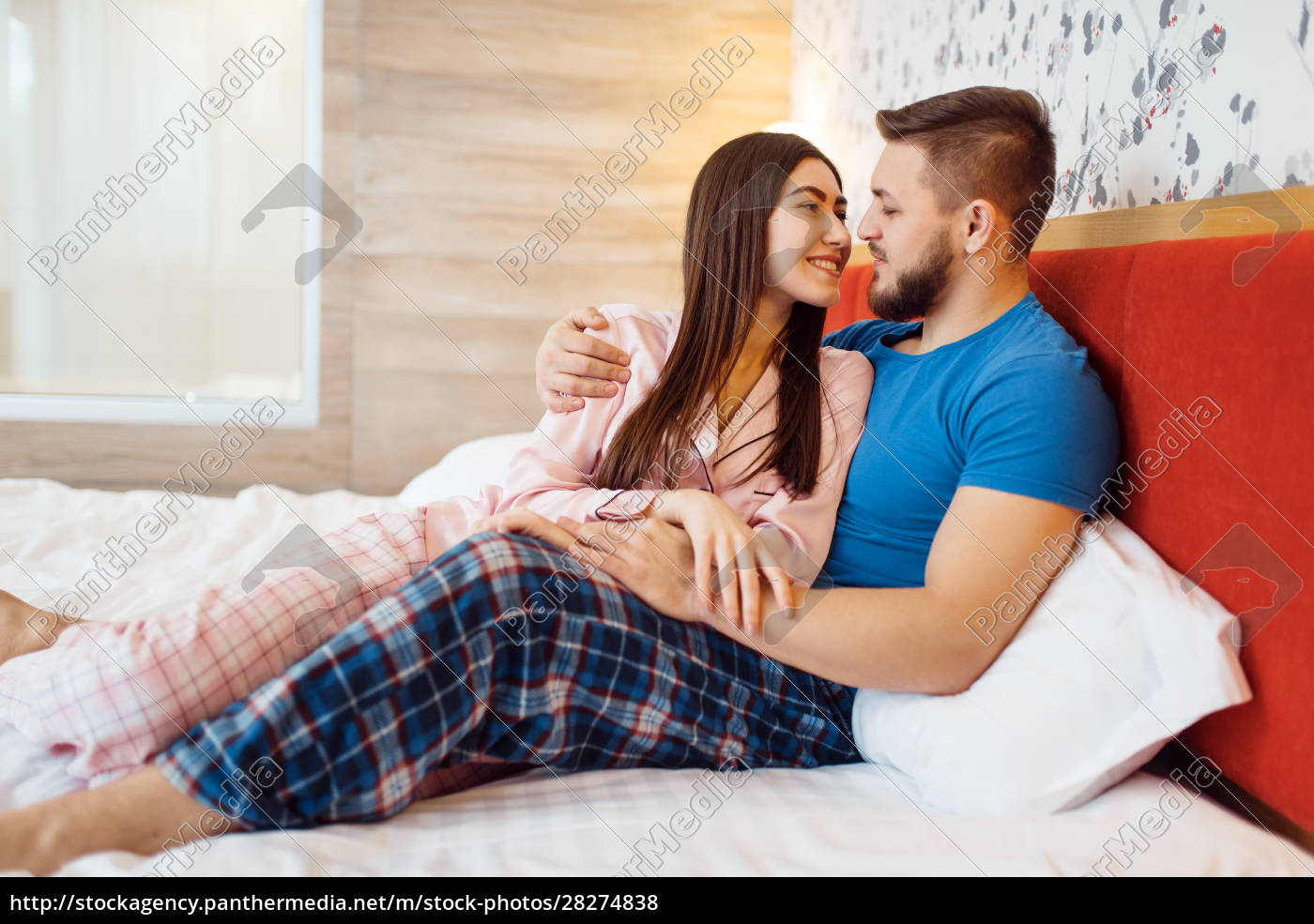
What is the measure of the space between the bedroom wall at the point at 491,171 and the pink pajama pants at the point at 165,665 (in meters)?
1.95

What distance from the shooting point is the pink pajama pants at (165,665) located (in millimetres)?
892

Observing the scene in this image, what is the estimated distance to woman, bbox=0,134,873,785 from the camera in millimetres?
984

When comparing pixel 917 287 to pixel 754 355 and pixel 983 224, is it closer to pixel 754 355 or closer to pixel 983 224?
pixel 983 224

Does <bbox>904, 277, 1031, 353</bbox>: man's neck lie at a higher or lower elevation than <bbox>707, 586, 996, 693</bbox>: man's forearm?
higher

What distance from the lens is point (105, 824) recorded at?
81 centimetres

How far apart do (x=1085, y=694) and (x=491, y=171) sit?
8.02ft

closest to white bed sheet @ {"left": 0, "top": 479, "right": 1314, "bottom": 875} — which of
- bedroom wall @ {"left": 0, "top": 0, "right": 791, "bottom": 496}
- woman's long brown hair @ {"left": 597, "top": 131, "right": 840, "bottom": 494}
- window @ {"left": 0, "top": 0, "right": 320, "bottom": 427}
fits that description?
woman's long brown hair @ {"left": 597, "top": 131, "right": 840, "bottom": 494}

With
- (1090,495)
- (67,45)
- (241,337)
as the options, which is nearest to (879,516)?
(1090,495)

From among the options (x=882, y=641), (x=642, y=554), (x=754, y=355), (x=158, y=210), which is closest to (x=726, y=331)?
(x=754, y=355)

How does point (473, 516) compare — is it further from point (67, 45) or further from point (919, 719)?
point (67, 45)

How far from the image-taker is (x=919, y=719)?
1.05m

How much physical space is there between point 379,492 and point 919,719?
2312 mm

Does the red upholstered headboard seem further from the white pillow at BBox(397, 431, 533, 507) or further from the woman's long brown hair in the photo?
→ the white pillow at BBox(397, 431, 533, 507)

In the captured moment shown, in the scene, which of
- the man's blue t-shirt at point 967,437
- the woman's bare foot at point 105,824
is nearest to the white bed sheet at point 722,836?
the woman's bare foot at point 105,824
